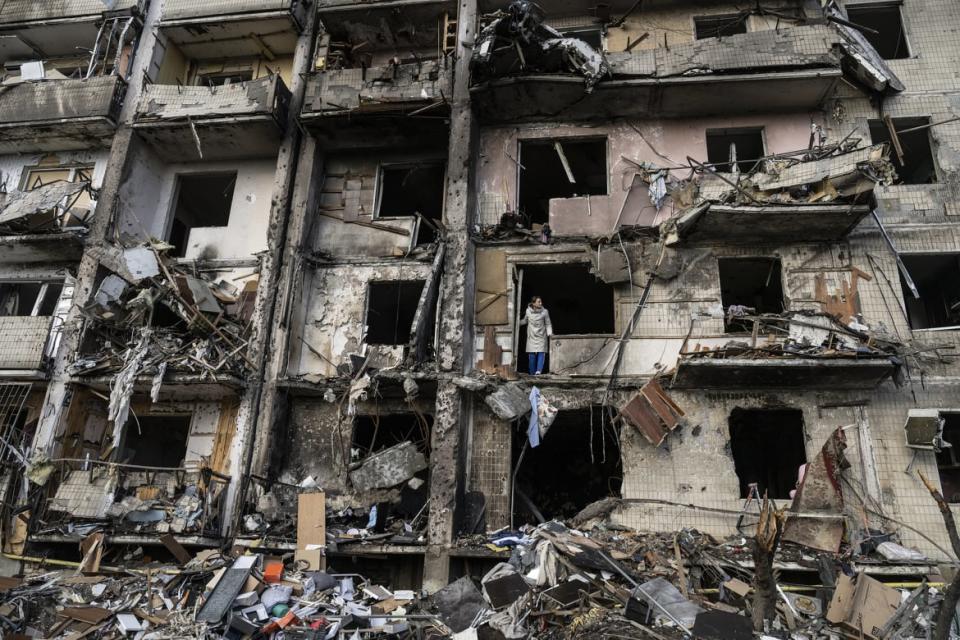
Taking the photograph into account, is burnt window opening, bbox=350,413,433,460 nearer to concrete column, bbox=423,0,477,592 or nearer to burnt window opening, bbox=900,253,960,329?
concrete column, bbox=423,0,477,592

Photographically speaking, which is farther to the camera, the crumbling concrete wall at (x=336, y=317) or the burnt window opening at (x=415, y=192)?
the burnt window opening at (x=415, y=192)

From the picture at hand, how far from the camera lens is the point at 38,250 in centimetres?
1452

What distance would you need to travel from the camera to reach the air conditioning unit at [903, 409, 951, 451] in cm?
1064

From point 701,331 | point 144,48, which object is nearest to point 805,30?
point 701,331

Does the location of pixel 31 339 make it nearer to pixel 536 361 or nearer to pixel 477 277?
pixel 477 277

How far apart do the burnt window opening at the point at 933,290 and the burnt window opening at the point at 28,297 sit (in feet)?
61.3

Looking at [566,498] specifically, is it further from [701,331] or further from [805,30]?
[805,30]

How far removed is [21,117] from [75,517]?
32.3ft

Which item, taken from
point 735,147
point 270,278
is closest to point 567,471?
point 270,278

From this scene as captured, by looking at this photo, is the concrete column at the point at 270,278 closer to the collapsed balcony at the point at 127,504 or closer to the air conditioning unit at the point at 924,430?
the collapsed balcony at the point at 127,504

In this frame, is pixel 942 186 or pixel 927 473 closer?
pixel 927 473

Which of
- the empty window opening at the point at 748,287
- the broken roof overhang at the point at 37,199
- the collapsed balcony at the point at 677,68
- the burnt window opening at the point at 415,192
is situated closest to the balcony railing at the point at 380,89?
the collapsed balcony at the point at 677,68

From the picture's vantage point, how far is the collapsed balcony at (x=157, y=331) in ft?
41.3

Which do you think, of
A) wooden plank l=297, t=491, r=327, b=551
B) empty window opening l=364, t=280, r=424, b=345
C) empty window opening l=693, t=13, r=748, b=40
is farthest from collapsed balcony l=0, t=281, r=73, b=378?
empty window opening l=693, t=13, r=748, b=40
